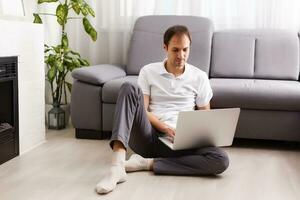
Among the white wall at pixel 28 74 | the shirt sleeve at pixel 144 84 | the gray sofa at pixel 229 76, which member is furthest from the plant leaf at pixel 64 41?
the shirt sleeve at pixel 144 84

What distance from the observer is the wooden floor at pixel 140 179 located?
74.3 inches

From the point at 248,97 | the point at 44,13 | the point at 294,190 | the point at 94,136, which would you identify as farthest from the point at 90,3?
the point at 294,190

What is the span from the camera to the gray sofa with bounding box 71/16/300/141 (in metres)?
2.66

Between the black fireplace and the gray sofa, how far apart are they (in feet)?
1.72

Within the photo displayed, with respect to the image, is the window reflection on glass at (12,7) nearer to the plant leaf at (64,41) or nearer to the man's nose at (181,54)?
the plant leaf at (64,41)

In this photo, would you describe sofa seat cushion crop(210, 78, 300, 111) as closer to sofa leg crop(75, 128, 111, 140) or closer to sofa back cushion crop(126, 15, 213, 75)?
sofa back cushion crop(126, 15, 213, 75)

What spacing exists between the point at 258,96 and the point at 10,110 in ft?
4.94

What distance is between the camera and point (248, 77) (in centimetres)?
317

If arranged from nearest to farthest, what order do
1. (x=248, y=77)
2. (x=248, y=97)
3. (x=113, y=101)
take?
(x=248, y=97), (x=113, y=101), (x=248, y=77)

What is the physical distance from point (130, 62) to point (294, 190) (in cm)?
176

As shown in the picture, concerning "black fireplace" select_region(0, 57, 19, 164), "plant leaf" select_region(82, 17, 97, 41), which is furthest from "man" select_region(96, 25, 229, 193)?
"plant leaf" select_region(82, 17, 97, 41)

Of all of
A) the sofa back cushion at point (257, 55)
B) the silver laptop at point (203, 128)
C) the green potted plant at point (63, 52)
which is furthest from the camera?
the green potted plant at point (63, 52)

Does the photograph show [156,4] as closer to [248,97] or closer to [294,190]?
[248,97]

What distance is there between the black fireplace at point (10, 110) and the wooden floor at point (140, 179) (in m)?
0.08
